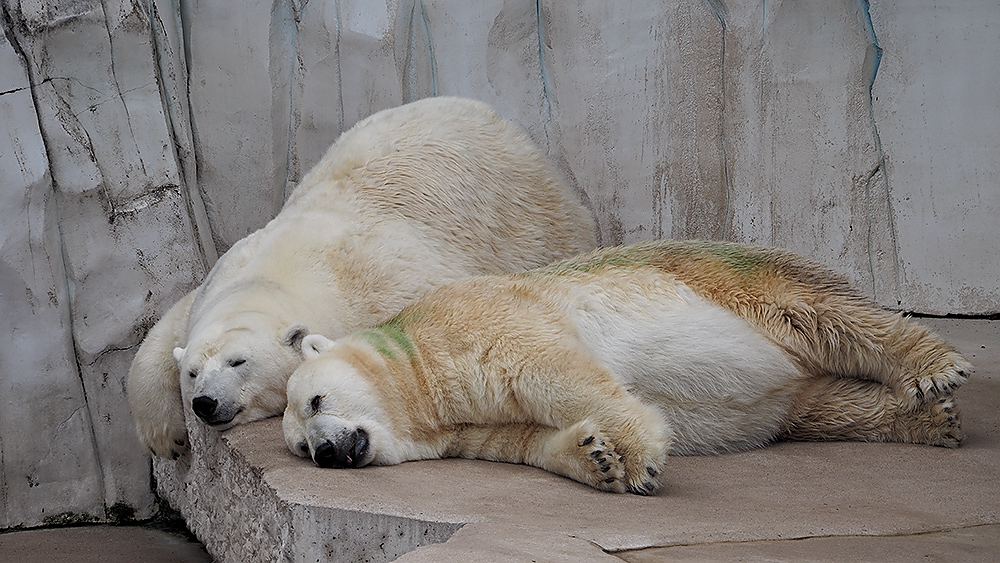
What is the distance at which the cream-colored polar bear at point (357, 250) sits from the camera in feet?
12.0

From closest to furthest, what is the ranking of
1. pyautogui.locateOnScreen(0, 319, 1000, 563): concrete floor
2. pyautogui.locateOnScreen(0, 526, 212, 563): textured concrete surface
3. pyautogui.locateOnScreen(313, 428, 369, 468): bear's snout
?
pyautogui.locateOnScreen(0, 319, 1000, 563): concrete floor, pyautogui.locateOnScreen(313, 428, 369, 468): bear's snout, pyautogui.locateOnScreen(0, 526, 212, 563): textured concrete surface

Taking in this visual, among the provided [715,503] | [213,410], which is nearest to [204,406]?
[213,410]

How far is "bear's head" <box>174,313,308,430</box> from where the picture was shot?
3.53 metres

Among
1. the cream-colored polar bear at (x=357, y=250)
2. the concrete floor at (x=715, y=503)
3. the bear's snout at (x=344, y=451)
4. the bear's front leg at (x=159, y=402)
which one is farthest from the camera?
the bear's front leg at (x=159, y=402)

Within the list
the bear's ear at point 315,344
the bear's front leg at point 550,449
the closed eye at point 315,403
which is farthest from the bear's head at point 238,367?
the bear's front leg at point 550,449

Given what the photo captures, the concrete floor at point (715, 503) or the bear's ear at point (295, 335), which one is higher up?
the bear's ear at point (295, 335)

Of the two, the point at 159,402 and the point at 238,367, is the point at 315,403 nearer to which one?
the point at 238,367

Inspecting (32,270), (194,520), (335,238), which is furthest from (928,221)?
(32,270)

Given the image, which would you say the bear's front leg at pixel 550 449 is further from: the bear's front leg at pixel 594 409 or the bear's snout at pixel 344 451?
the bear's snout at pixel 344 451

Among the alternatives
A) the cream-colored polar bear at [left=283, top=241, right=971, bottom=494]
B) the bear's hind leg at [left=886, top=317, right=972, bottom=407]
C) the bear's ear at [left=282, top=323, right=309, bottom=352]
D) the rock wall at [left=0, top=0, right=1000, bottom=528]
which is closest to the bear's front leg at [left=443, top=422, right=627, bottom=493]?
the cream-colored polar bear at [left=283, top=241, right=971, bottom=494]

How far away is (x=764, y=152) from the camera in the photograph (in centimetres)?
588

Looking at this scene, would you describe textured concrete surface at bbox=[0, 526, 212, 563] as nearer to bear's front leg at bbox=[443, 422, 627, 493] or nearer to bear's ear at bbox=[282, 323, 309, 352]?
bear's ear at bbox=[282, 323, 309, 352]

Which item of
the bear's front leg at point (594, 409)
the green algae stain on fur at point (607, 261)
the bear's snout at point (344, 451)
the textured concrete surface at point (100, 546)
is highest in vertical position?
the green algae stain on fur at point (607, 261)

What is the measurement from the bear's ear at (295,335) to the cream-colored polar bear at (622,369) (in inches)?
13.8
